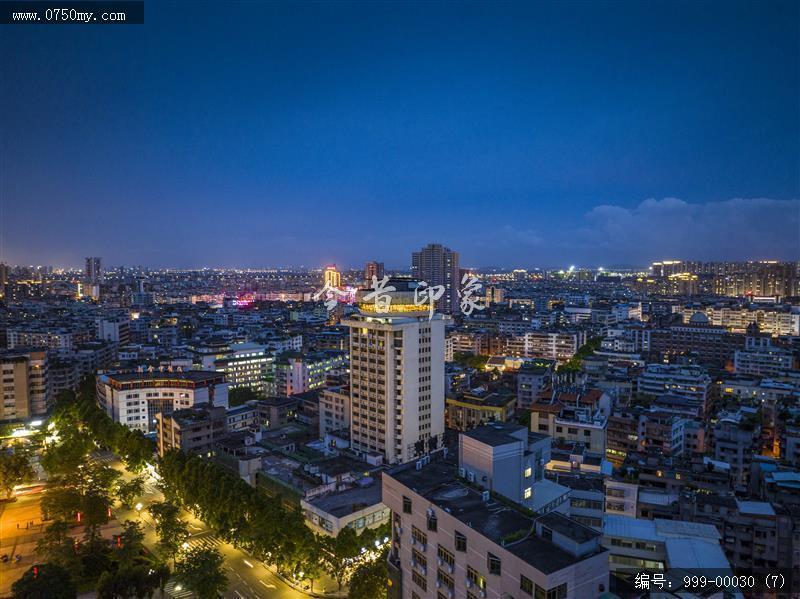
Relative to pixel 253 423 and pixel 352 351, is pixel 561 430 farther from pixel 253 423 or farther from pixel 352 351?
pixel 253 423

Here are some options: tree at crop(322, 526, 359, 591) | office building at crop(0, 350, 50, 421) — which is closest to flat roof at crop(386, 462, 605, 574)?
tree at crop(322, 526, 359, 591)

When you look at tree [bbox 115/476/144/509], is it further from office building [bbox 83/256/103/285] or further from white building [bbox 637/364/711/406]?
office building [bbox 83/256/103/285]

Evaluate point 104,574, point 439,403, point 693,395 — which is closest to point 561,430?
point 439,403

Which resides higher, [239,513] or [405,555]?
[405,555]

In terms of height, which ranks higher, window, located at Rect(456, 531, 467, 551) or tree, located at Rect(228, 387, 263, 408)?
window, located at Rect(456, 531, 467, 551)

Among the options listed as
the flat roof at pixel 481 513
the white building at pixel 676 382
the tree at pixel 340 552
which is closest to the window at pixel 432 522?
the flat roof at pixel 481 513
